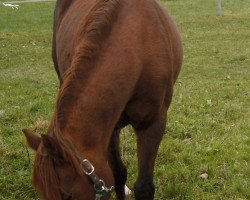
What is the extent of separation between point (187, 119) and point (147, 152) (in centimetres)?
260

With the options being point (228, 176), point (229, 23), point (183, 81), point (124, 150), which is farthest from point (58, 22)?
point (229, 23)

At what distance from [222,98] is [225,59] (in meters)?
3.34

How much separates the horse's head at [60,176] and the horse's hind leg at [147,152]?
1022 millimetres

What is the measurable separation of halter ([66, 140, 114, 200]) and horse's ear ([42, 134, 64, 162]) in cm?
8

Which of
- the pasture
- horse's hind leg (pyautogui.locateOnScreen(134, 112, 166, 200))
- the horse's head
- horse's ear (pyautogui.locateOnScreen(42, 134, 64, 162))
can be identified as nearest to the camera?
horse's ear (pyautogui.locateOnScreen(42, 134, 64, 162))

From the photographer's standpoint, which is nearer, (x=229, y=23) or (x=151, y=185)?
(x=151, y=185)

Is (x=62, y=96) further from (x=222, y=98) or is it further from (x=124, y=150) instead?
(x=222, y=98)

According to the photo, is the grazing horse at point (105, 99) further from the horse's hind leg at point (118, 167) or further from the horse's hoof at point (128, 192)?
the horse's hoof at point (128, 192)

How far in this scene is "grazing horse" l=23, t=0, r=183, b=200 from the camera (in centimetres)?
230

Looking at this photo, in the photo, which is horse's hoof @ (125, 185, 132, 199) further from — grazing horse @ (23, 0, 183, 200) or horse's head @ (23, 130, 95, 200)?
horse's head @ (23, 130, 95, 200)

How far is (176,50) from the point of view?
370 centimetres

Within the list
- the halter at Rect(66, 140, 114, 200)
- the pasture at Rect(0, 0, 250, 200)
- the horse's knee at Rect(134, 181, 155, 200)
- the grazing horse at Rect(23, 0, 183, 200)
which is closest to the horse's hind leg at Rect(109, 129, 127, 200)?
the grazing horse at Rect(23, 0, 183, 200)

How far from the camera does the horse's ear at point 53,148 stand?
2.15 meters

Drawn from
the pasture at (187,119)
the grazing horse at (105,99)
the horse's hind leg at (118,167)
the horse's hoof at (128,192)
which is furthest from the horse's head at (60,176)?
the pasture at (187,119)
